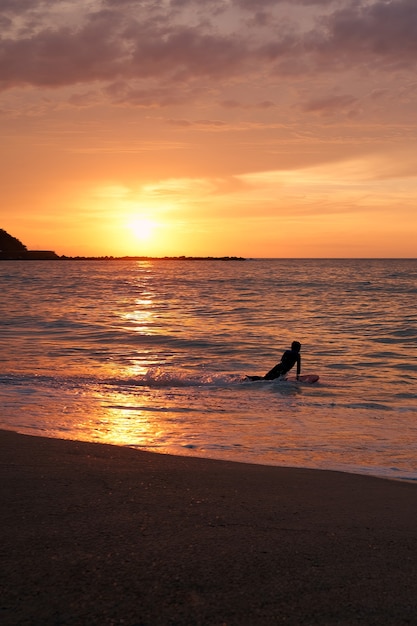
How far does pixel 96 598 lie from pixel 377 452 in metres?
5.75

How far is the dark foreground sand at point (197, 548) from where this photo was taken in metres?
3.45

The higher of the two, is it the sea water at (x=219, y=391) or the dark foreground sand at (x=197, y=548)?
the dark foreground sand at (x=197, y=548)

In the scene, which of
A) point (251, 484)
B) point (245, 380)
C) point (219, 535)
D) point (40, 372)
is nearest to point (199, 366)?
point (245, 380)

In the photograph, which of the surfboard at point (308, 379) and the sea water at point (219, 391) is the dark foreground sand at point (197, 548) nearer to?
the sea water at point (219, 391)

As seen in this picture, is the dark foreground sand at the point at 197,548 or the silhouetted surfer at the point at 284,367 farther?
A: the silhouetted surfer at the point at 284,367

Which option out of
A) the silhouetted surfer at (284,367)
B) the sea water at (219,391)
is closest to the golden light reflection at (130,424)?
the sea water at (219,391)

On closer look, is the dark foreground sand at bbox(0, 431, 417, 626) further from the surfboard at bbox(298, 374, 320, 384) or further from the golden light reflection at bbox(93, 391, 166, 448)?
the surfboard at bbox(298, 374, 320, 384)

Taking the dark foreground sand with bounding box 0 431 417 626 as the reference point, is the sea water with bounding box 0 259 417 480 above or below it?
below

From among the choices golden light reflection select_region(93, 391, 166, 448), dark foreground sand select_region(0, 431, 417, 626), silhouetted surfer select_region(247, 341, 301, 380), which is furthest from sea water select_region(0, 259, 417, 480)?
dark foreground sand select_region(0, 431, 417, 626)

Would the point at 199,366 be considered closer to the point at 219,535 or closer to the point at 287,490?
the point at 287,490

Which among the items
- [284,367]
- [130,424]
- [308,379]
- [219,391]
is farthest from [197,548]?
[284,367]

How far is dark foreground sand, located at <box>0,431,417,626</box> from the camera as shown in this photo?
3445mm

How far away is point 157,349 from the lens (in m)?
23.5

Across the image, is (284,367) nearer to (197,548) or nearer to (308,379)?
(308,379)
